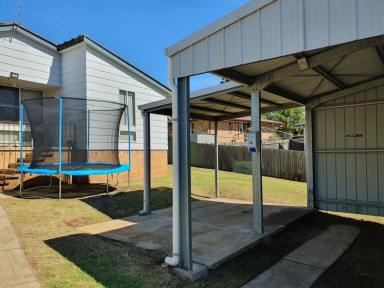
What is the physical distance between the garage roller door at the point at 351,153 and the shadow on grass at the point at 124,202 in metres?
3.85

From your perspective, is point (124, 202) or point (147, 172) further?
point (124, 202)

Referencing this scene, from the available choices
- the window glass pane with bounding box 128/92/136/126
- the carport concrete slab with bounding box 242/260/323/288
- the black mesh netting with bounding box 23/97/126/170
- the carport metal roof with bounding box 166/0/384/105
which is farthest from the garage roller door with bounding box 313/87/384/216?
the window glass pane with bounding box 128/92/136/126

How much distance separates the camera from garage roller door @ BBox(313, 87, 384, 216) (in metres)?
6.92

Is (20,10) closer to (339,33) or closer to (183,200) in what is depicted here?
(183,200)

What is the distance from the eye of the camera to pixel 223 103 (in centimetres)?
762

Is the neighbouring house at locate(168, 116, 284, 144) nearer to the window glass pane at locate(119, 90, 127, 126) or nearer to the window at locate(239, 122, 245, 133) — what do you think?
the window at locate(239, 122, 245, 133)

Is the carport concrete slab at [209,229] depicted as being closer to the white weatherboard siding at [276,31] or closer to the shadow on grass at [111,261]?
the shadow on grass at [111,261]

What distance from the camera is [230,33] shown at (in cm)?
326

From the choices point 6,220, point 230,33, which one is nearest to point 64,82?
point 6,220

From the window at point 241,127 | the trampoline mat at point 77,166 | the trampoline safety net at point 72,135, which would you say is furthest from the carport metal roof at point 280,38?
the window at point 241,127

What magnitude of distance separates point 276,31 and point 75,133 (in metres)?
7.83

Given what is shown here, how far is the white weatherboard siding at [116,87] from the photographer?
10.3 metres

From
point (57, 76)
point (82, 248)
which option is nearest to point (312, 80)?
point (82, 248)

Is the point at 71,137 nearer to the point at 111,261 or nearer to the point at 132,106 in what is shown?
the point at 132,106
